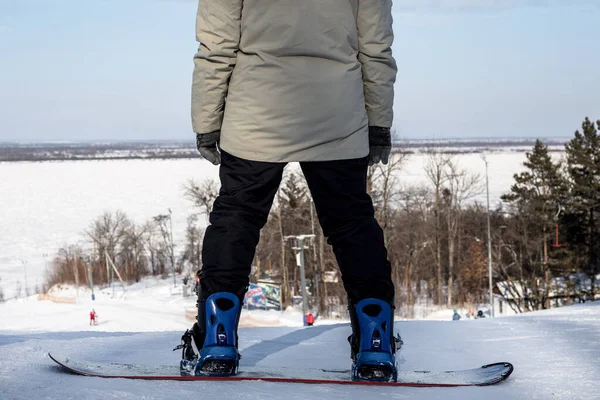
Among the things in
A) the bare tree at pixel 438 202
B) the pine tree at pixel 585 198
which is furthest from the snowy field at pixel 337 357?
the bare tree at pixel 438 202

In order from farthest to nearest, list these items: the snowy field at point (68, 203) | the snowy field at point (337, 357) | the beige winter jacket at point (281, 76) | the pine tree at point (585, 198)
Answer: the snowy field at point (68, 203), the pine tree at point (585, 198), the beige winter jacket at point (281, 76), the snowy field at point (337, 357)

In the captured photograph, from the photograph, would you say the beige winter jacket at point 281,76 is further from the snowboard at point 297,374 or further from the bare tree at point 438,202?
the bare tree at point 438,202

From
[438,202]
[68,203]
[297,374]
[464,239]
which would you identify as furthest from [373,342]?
[68,203]

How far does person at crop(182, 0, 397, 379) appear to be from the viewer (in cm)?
193

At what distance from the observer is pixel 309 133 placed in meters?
1.96

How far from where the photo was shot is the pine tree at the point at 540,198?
29.1 meters

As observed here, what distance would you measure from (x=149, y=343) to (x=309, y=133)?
1.27 meters

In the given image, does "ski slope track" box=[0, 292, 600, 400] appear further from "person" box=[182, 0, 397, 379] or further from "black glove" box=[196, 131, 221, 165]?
"black glove" box=[196, 131, 221, 165]

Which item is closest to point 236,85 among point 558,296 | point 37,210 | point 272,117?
point 272,117

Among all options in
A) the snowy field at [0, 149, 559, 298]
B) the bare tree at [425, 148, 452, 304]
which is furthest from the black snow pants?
the snowy field at [0, 149, 559, 298]

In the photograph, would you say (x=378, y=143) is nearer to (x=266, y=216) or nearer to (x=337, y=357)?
(x=266, y=216)

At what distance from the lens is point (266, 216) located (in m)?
2.01

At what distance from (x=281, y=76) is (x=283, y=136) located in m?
0.18

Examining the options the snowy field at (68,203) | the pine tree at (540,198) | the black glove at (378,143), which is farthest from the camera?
the snowy field at (68,203)
